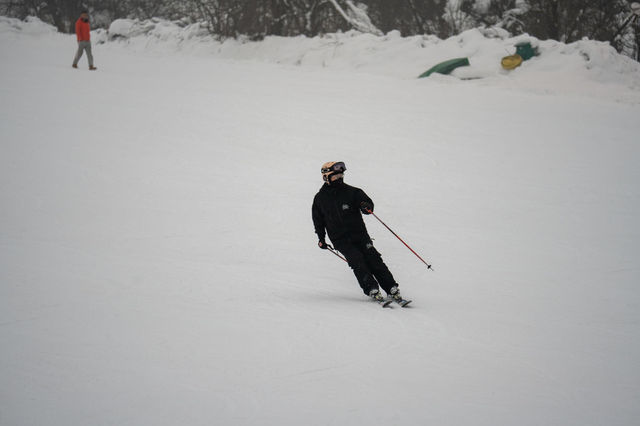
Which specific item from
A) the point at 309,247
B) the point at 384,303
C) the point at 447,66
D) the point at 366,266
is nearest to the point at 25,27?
the point at 447,66

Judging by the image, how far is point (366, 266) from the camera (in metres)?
5.11

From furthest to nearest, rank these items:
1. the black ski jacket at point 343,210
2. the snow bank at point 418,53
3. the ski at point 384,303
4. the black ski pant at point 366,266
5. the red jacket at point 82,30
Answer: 1. the snow bank at point 418,53
2. the red jacket at point 82,30
3. the black ski jacket at point 343,210
4. the black ski pant at point 366,266
5. the ski at point 384,303

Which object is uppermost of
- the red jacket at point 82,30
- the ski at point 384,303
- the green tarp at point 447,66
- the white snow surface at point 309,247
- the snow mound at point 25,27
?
the snow mound at point 25,27

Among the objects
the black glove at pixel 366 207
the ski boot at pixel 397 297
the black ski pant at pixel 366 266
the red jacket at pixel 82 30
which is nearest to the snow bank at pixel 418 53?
the red jacket at pixel 82 30

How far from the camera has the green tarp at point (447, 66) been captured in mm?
16031

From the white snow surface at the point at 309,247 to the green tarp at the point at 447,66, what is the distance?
1.17ft

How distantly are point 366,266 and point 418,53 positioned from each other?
46.9 ft

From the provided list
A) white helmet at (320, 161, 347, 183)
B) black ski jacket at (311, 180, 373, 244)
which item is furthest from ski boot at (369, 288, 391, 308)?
white helmet at (320, 161, 347, 183)

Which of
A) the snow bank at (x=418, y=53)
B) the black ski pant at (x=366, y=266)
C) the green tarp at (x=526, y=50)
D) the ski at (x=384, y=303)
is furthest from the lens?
the green tarp at (x=526, y=50)

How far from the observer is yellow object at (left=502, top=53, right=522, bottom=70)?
1562 centimetres

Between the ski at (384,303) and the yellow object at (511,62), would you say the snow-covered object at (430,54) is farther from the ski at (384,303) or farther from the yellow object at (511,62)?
the ski at (384,303)

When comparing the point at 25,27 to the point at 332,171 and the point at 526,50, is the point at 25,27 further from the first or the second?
the point at 332,171

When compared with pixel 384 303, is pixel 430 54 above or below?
above

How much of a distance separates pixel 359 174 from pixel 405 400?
6366 mm
